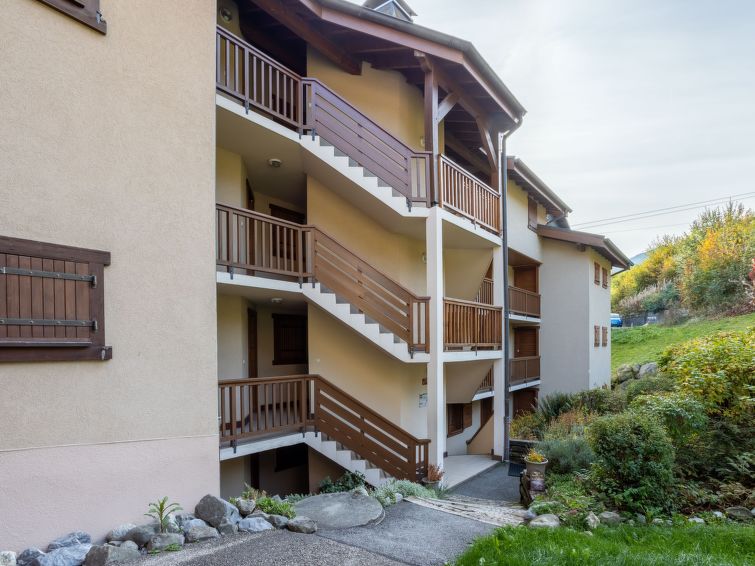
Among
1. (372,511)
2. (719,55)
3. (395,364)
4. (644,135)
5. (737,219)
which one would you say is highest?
(644,135)

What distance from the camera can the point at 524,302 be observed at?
56.4 feet

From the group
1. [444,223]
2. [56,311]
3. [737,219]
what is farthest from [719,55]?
[737,219]

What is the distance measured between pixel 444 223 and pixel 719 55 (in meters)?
9.65

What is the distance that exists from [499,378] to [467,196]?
475 centimetres

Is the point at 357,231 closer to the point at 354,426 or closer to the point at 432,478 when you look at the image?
the point at 354,426

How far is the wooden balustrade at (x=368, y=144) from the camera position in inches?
368

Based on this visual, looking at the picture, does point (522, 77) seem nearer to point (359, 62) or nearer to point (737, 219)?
point (359, 62)

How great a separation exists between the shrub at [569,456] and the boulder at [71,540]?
317 inches

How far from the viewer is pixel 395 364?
33.5 ft

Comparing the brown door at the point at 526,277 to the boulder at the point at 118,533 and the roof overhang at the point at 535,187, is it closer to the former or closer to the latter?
the roof overhang at the point at 535,187

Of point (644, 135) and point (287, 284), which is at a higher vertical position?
point (644, 135)

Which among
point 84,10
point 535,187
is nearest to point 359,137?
point 84,10

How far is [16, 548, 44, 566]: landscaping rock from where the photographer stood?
13.7ft

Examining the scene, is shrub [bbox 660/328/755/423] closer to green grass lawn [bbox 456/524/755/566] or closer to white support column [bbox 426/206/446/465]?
green grass lawn [bbox 456/524/755/566]
